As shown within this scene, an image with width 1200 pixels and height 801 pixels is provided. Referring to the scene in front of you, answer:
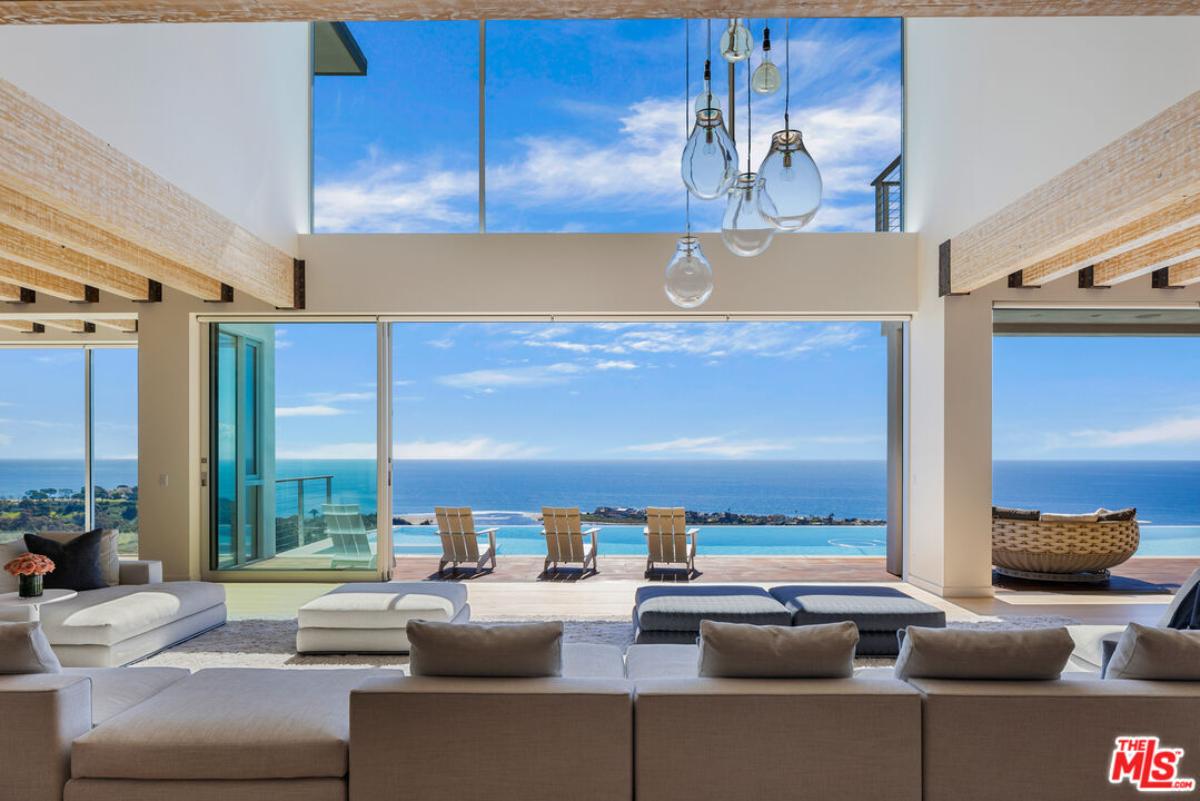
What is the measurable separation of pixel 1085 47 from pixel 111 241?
612 centimetres

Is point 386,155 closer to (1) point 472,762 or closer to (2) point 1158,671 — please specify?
(1) point 472,762

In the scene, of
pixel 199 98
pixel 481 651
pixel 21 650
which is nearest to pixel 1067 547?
pixel 481 651

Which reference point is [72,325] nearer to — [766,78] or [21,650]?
[21,650]

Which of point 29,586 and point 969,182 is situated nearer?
point 29,586

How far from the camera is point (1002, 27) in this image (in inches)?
232

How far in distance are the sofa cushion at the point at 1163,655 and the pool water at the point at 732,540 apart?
16301 mm

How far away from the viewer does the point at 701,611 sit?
4812 mm

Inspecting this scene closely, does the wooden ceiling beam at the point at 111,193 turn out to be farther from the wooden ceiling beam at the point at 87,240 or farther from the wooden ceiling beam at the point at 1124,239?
the wooden ceiling beam at the point at 1124,239

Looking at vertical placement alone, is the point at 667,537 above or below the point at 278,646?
above

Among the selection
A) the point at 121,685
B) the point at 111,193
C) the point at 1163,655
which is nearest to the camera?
the point at 1163,655

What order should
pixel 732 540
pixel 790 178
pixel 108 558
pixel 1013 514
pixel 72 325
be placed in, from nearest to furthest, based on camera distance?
pixel 790 178, pixel 108 558, pixel 1013 514, pixel 72 325, pixel 732 540

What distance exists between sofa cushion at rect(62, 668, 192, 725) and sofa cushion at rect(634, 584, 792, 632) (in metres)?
2.50

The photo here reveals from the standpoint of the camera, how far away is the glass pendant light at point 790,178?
2779 millimetres

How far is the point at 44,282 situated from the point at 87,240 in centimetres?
191
